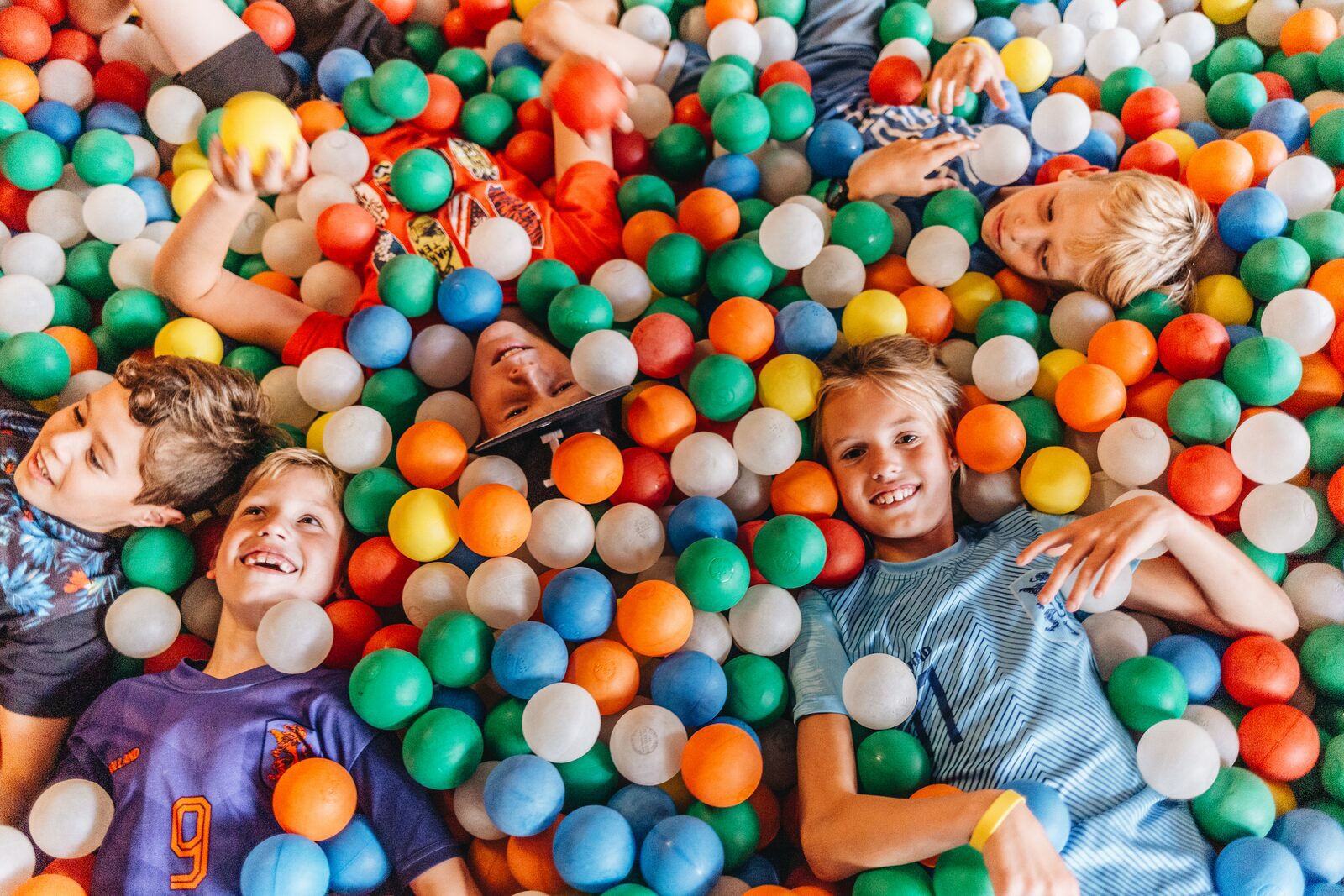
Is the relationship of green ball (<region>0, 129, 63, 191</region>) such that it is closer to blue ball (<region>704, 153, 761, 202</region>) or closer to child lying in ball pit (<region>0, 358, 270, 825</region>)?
child lying in ball pit (<region>0, 358, 270, 825</region>)

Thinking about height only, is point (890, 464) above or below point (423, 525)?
above

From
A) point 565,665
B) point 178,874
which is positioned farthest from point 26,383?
point 565,665

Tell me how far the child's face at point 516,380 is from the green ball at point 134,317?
2.31 ft

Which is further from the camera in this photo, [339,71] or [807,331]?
[339,71]

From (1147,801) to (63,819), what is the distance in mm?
1483

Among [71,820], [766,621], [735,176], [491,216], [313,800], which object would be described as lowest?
[71,820]

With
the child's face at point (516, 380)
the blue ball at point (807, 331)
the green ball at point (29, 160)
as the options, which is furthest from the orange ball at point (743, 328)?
the green ball at point (29, 160)

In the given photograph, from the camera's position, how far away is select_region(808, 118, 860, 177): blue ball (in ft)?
6.49

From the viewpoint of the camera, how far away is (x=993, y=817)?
1114 mm

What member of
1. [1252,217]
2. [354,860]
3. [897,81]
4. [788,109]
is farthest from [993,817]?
[897,81]

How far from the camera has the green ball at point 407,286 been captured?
1796 mm

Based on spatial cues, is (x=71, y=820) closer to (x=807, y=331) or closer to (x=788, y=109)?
(x=807, y=331)

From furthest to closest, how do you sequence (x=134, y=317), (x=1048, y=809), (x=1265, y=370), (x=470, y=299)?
1. (x=134, y=317)
2. (x=470, y=299)
3. (x=1265, y=370)
4. (x=1048, y=809)

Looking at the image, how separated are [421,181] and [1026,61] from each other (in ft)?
4.31
